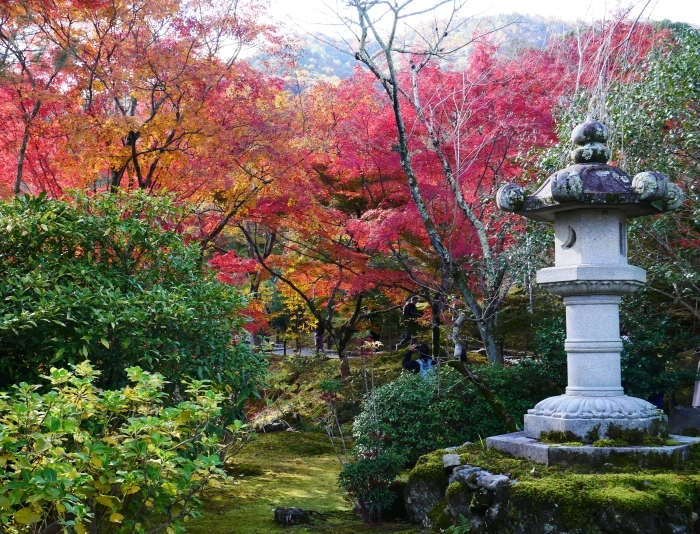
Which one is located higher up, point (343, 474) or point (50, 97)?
point (50, 97)

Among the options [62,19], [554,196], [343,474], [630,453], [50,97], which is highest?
[62,19]

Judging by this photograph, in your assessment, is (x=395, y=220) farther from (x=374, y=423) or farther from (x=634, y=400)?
(x=634, y=400)

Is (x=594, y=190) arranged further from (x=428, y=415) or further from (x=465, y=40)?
(x=465, y=40)

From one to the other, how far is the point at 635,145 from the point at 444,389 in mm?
3370

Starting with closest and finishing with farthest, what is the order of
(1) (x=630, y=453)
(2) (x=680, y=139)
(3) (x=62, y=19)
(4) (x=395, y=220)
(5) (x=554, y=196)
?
(1) (x=630, y=453) < (5) (x=554, y=196) < (2) (x=680, y=139) < (3) (x=62, y=19) < (4) (x=395, y=220)

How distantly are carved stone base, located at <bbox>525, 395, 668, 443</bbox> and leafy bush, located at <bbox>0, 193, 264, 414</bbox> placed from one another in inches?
87.7

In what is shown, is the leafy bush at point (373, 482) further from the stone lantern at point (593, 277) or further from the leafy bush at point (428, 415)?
the stone lantern at point (593, 277)

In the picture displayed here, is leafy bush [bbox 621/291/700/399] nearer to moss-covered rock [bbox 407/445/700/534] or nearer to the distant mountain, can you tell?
moss-covered rock [bbox 407/445/700/534]

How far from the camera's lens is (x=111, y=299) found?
13.8 ft

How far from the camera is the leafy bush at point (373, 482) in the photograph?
5836 millimetres

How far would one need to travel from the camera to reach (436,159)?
34.0 ft

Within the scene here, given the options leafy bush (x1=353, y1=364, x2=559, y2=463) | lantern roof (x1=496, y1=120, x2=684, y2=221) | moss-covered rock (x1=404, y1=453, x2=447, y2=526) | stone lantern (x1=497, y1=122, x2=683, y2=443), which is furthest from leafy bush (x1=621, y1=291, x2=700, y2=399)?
moss-covered rock (x1=404, y1=453, x2=447, y2=526)

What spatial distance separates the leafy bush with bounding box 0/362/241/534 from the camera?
226 cm

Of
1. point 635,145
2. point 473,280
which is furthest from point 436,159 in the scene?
point 635,145
